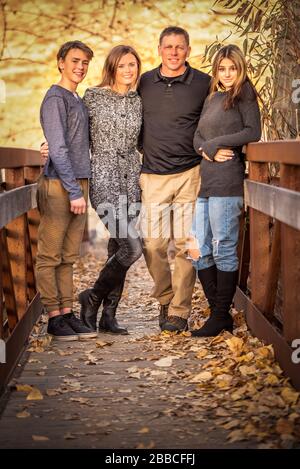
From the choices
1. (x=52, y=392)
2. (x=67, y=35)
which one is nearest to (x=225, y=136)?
(x=52, y=392)

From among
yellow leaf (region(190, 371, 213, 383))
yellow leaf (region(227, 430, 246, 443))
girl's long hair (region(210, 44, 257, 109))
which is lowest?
yellow leaf (region(190, 371, 213, 383))

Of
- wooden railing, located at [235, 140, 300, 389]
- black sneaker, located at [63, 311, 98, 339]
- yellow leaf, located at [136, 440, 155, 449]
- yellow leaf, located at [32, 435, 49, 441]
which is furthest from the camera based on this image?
black sneaker, located at [63, 311, 98, 339]

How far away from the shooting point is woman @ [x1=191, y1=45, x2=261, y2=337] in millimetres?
5414

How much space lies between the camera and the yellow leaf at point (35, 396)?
432 cm

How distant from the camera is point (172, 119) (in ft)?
18.9

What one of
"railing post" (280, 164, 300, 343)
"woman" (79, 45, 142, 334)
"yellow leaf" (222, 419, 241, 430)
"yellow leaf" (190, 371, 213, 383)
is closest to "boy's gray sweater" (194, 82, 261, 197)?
"woman" (79, 45, 142, 334)

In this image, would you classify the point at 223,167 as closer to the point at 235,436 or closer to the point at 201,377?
the point at 201,377

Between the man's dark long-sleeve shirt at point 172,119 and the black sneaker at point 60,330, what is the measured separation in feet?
3.57

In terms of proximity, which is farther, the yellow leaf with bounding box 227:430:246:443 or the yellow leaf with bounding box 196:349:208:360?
the yellow leaf with bounding box 196:349:208:360

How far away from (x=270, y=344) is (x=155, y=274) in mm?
1229

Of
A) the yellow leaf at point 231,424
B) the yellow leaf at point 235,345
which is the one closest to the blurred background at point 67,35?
the yellow leaf at point 235,345

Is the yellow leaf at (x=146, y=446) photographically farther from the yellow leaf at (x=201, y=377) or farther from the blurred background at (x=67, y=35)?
the blurred background at (x=67, y=35)

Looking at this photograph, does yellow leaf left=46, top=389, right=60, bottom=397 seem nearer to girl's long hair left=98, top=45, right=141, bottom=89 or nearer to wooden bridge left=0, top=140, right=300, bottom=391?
wooden bridge left=0, top=140, right=300, bottom=391

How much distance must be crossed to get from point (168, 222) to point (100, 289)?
61 centimetres
